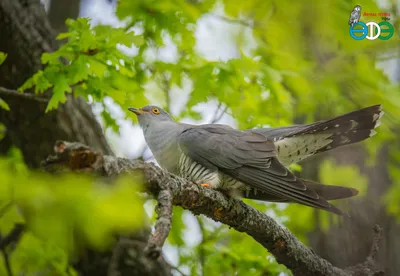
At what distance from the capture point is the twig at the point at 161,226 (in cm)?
169

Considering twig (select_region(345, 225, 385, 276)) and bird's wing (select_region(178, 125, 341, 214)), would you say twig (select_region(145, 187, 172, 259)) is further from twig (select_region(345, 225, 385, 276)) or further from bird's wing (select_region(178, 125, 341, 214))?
twig (select_region(345, 225, 385, 276))

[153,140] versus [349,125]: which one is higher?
[349,125]

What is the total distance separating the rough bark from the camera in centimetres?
402

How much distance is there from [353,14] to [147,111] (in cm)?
185

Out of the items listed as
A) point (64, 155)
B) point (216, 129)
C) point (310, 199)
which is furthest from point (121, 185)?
point (216, 129)

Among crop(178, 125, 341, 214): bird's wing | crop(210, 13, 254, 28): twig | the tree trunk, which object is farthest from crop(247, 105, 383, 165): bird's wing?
the tree trunk

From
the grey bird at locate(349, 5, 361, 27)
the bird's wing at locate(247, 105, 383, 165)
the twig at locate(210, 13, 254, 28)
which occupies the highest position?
the grey bird at locate(349, 5, 361, 27)

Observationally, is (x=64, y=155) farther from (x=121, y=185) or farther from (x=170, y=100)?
(x=170, y=100)

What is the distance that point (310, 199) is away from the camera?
120 inches

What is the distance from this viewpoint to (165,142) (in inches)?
150

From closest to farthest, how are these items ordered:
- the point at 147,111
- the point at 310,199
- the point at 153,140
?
the point at 310,199 < the point at 153,140 < the point at 147,111

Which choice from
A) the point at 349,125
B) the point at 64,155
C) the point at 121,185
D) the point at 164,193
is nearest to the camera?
the point at 121,185

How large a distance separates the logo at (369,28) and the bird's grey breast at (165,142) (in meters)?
1.65

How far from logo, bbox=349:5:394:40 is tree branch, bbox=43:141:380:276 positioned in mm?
1923
